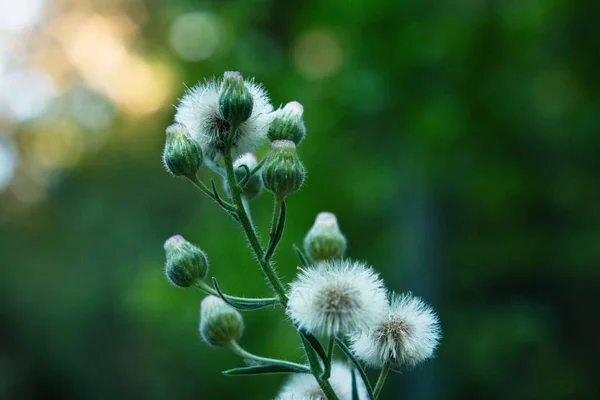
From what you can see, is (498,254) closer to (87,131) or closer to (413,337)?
(413,337)

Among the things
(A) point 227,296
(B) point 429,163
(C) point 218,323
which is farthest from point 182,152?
(B) point 429,163

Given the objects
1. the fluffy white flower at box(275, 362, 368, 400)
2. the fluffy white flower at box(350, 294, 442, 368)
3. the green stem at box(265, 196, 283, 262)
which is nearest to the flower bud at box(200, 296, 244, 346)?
the fluffy white flower at box(275, 362, 368, 400)

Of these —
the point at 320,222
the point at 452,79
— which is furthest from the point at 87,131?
the point at 320,222

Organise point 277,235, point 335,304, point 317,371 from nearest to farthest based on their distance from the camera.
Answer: point 335,304
point 317,371
point 277,235

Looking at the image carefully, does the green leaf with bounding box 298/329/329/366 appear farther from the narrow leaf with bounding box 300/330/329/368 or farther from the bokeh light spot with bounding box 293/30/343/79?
the bokeh light spot with bounding box 293/30/343/79

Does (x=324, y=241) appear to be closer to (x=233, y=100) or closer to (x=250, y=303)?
(x=250, y=303)

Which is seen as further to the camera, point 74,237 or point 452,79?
point 74,237

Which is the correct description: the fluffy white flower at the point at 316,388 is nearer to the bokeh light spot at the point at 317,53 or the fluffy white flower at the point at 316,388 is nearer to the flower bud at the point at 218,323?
the flower bud at the point at 218,323
